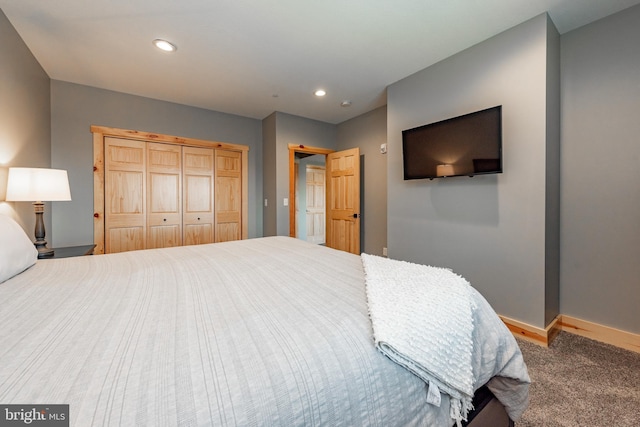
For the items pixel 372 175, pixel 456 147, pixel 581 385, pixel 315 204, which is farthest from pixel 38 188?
pixel 315 204

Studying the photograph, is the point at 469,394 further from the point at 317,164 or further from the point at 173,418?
the point at 317,164

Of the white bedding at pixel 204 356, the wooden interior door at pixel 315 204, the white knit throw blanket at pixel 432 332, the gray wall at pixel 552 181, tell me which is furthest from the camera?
the wooden interior door at pixel 315 204

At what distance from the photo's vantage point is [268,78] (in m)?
2.96

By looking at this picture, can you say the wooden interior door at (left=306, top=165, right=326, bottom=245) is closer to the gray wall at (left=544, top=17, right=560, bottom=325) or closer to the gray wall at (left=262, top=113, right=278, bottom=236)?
the gray wall at (left=262, top=113, right=278, bottom=236)

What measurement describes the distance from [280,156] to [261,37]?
1.88m

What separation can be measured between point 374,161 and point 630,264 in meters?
2.80

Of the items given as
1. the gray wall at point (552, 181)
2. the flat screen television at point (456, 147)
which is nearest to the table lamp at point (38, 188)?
the flat screen television at point (456, 147)

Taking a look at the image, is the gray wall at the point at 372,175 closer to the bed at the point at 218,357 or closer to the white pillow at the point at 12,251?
the bed at the point at 218,357

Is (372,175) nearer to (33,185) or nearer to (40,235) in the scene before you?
(33,185)

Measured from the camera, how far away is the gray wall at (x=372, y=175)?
3.86 meters

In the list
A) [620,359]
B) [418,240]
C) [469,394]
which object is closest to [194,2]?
[469,394]

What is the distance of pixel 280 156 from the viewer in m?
4.00

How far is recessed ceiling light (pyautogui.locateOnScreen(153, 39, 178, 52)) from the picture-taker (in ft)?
7.48

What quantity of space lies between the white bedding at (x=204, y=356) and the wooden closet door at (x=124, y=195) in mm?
2647
